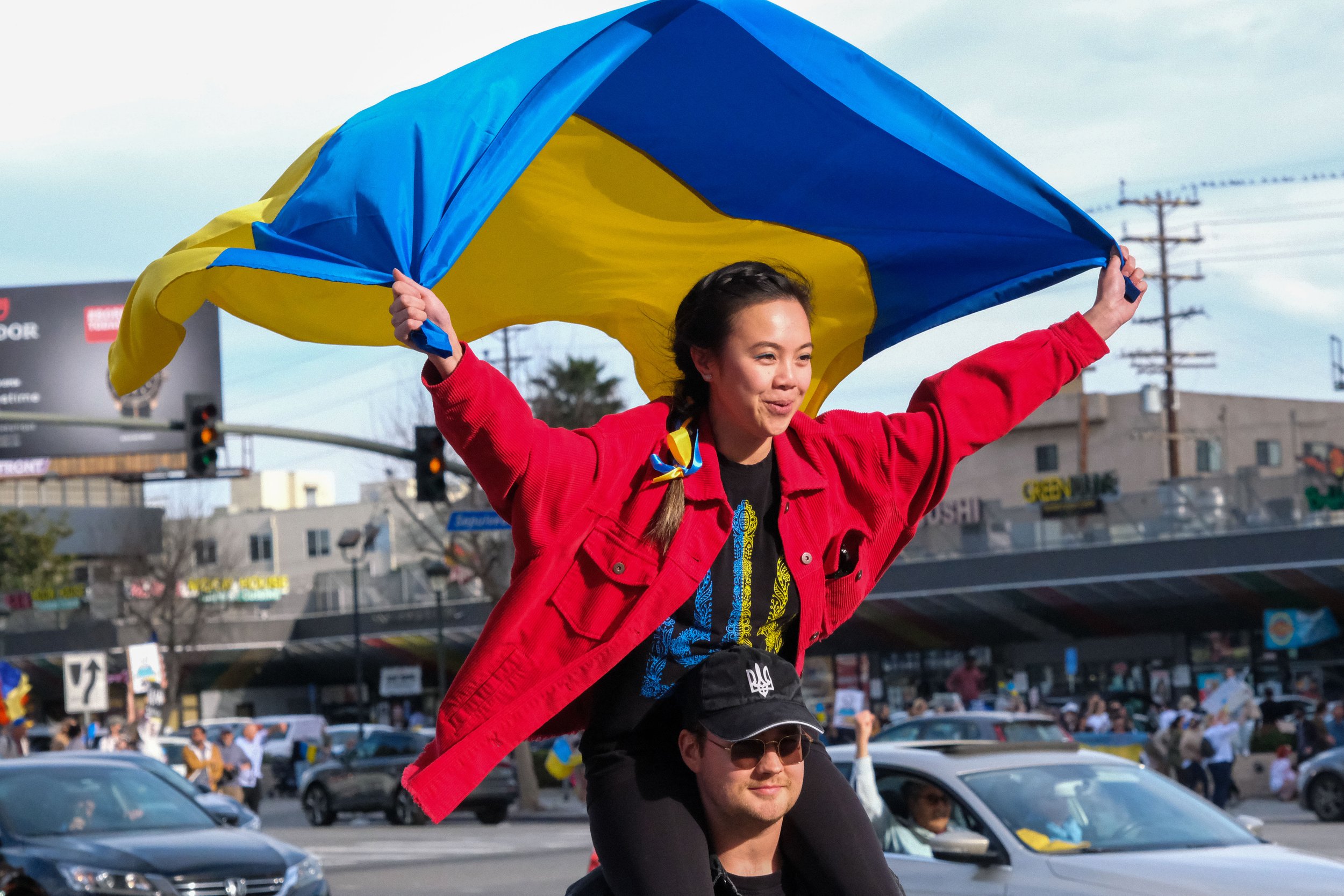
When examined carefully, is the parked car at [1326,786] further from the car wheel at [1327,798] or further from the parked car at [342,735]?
the parked car at [342,735]

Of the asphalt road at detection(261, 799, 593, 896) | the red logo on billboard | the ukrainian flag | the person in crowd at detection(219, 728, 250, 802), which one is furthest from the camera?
the red logo on billboard

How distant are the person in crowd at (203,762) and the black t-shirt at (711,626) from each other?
1936 centimetres

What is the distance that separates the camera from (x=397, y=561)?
8288 cm

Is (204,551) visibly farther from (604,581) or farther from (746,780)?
(746,780)

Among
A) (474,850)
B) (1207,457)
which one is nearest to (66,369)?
(474,850)

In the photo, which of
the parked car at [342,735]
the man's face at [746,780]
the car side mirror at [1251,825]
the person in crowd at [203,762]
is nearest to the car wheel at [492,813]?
the person in crowd at [203,762]

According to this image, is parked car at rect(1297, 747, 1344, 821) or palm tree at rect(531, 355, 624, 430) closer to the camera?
parked car at rect(1297, 747, 1344, 821)

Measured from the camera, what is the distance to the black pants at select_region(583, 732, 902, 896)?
314 centimetres

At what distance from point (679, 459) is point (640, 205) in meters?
1.23

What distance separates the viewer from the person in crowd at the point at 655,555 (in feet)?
10.3

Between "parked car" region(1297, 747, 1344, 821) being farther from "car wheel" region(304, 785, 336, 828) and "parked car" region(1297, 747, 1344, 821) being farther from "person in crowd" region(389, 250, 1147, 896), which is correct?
"person in crowd" region(389, 250, 1147, 896)

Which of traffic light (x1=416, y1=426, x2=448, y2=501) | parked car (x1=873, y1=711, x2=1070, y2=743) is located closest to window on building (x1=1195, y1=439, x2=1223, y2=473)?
parked car (x1=873, y1=711, x2=1070, y2=743)

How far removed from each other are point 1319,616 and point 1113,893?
3232 cm

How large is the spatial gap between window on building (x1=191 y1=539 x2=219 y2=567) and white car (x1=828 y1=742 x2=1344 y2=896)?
53.9 meters
